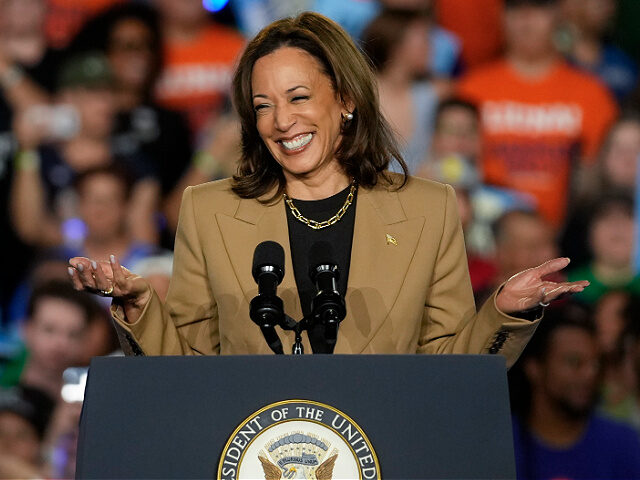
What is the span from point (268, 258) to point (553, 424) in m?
3.31

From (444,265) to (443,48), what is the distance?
2.76 meters

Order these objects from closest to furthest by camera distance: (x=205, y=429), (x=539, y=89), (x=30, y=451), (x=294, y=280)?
(x=205, y=429) → (x=294, y=280) → (x=30, y=451) → (x=539, y=89)

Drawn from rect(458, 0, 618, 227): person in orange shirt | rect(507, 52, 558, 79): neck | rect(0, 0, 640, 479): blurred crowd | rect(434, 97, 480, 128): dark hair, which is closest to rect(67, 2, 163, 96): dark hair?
rect(0, 0, 640, 479): blurred crowd

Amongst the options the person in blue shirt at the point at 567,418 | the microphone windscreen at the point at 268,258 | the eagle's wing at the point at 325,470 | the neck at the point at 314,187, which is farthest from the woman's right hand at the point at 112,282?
the person in blue shirt at the point at 567,418

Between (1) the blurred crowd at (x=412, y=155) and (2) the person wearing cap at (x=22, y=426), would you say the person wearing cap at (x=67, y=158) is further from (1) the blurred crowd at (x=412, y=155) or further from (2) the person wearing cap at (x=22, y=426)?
(2) the person wearing cap at (x=22, y=426)

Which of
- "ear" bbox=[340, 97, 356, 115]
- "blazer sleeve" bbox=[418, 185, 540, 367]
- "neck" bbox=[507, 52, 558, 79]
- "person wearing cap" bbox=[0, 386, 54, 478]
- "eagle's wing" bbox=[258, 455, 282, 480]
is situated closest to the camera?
"eagle's wing" bbox=[258, 455, 282, 480]

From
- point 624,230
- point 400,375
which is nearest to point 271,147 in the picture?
point 400,375

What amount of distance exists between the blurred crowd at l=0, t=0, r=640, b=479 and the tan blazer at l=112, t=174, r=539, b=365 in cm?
230

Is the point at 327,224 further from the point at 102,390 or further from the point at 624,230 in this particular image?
the point at 624,230

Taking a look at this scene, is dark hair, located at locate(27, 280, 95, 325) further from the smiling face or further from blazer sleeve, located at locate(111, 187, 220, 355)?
the smiling face

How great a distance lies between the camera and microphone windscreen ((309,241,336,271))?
5.42ft

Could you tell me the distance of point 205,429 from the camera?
141 cm

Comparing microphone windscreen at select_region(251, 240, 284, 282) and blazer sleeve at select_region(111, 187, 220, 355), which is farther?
blazer sleeve at select_region(111, 187, 220, 355)

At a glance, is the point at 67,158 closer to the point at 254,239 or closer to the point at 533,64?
the point at 533,64
